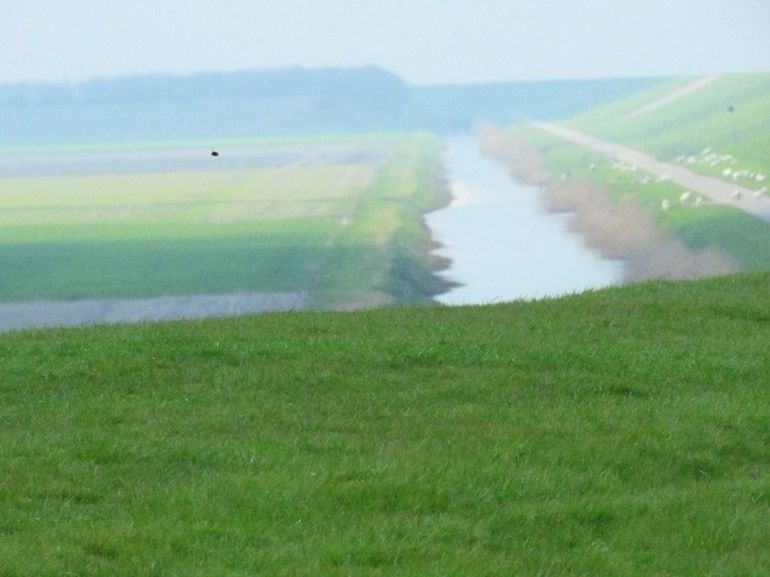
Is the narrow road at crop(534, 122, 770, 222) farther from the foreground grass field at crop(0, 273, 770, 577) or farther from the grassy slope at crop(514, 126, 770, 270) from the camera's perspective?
the foreground grass field at crop(0, 273, 770, 577)

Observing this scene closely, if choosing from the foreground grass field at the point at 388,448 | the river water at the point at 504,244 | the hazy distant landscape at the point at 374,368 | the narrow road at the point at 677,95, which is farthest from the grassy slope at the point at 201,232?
the foreground grass field at the point at 388,448

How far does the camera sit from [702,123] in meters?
32.0

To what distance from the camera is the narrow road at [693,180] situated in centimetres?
2811

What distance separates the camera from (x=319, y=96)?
32.5m

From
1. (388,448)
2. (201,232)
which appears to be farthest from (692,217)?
(388,448)

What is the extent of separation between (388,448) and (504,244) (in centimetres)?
2065

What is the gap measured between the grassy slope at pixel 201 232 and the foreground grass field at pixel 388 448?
12560 millimetres

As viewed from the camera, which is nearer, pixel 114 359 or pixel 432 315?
pixel 114 359

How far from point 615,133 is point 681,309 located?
20.9 m

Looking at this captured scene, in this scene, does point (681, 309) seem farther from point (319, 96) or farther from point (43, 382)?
point (319, 96)

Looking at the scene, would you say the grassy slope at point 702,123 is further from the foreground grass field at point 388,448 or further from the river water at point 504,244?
the foreground grass field at point 388,448

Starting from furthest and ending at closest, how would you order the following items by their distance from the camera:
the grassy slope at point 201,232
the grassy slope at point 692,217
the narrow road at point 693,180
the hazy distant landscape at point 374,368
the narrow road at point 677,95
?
the narrow road at point 677,95, the narrow road at point 693,180, the grassy slope at point 692,217, the grassy slope at point 201,232, the hazy distant landscape at point 374,368

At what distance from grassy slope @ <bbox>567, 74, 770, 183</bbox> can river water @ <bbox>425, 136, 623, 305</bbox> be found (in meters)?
3.17

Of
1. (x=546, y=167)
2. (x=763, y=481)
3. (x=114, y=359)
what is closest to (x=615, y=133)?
(x=546, y=167)
